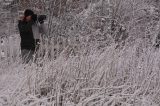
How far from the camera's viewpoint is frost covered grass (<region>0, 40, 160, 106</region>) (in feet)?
13.9

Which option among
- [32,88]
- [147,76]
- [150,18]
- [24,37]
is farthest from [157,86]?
[150,18]

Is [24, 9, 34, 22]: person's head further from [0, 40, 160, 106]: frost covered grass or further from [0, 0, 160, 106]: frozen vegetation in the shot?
[0, 40, 160, 106]: frost covered grass

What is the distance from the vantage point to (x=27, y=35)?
329 inches

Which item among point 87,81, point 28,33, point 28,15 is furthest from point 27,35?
point 87,81

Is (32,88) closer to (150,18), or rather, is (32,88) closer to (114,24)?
(114,24)

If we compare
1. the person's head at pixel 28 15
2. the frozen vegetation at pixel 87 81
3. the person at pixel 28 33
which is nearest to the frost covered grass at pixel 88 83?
the frozen vegetation at pixel 87 81

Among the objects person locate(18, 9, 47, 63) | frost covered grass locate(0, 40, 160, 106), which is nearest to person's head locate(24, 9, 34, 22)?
person locate(18, 9, 47, 63)

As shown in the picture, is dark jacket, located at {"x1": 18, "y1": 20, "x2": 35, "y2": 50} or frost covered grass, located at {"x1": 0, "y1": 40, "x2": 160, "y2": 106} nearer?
frost covered grass, located at {"x1": 0, "y1": 40, "x2": 160, "y2": 106}

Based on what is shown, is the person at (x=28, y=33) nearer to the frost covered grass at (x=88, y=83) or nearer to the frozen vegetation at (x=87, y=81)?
the frozen vegetation at (x=87, y=81)

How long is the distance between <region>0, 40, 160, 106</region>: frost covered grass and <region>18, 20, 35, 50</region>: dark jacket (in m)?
2.91

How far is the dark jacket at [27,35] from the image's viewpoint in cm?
829

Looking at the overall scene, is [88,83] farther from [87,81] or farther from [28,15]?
[28,15]

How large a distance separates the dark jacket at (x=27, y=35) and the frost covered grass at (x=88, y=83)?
2911 mm

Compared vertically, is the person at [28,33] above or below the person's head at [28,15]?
below
